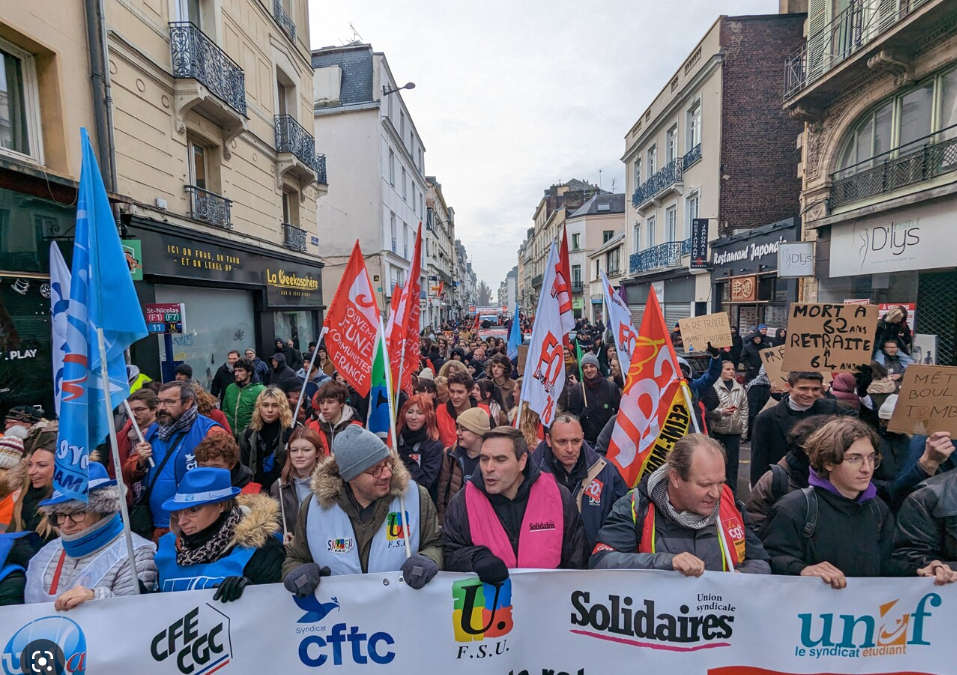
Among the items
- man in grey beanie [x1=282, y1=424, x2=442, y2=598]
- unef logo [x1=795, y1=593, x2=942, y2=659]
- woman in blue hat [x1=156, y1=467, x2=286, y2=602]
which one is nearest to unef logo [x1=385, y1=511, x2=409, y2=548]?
man in grey beanie [x1=282, y1=424, x2=442, y2=598]

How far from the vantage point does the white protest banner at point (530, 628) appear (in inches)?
86.8

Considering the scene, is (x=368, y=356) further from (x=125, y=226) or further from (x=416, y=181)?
(x=416, y=181)

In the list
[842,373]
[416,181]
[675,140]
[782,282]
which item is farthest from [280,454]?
[416,181]

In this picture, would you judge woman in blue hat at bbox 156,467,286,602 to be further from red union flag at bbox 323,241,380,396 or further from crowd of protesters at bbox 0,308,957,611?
red union flag at bbox 323,241,380,396

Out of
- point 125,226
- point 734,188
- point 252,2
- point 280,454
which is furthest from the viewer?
point 734,188

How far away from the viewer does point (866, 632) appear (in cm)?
223

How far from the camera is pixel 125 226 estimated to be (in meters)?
8.42

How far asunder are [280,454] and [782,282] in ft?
48.3

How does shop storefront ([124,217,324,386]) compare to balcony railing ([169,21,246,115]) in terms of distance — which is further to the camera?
balcony railing ([169,21,246,115])

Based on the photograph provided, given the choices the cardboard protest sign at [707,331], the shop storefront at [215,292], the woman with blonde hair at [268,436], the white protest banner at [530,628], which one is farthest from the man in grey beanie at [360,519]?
the shop storefront at [215,292]

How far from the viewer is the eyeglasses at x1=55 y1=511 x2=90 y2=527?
2221 mm

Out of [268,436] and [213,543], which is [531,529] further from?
[268,436]

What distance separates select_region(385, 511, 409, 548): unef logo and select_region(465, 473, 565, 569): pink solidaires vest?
312 millimetres

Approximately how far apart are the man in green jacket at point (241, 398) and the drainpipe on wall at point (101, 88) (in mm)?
4480
